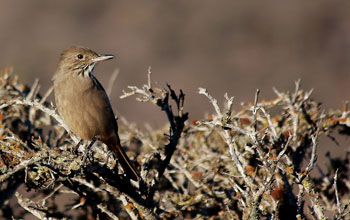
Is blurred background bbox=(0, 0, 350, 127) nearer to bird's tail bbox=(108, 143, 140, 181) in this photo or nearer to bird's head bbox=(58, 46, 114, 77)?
bird's head bbox=(58, 46, 114, 77)

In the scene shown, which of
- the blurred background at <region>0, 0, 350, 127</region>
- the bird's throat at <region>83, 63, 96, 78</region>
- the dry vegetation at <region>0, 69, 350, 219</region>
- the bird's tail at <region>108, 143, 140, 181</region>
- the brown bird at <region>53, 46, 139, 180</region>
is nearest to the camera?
the dry vegetation at <region>0, 69, 350, 219</region>

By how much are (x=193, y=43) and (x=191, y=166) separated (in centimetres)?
1544

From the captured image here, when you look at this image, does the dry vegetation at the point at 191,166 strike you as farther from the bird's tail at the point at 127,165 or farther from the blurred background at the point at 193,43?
the blurred background at the point at 193,43

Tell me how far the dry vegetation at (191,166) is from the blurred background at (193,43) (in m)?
10.3

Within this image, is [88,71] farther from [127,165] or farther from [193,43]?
[193,43]

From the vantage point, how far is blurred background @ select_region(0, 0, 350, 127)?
58.9 ft

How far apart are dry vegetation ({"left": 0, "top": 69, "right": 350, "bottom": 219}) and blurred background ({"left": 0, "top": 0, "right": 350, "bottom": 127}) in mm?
10286

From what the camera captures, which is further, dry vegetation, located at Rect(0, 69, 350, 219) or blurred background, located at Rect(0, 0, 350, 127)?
blurred background, located at Rect(0, 0, 350, 127)

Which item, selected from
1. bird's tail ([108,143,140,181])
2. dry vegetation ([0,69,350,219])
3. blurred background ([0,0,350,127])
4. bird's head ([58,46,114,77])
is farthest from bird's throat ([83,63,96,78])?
blurred background ([0,0,350,127])

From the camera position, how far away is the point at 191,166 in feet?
18.6

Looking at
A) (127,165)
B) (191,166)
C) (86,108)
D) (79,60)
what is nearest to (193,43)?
(79,60)

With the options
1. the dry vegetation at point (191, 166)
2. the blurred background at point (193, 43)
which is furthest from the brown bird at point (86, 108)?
the blurred background at point (193, 43)

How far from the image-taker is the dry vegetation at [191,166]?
4074mm

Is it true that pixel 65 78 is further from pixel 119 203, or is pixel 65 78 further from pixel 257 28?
pixel 257 28
